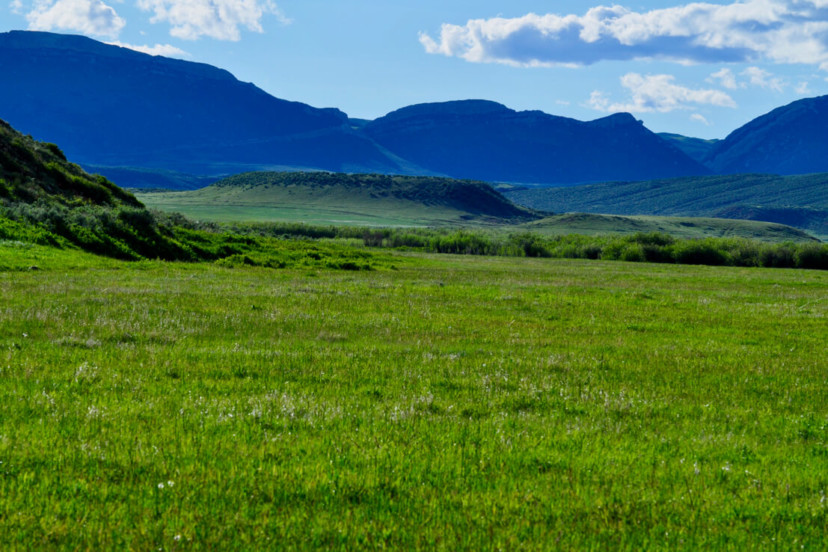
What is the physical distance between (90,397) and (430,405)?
4842mm

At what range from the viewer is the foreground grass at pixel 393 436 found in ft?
20.1

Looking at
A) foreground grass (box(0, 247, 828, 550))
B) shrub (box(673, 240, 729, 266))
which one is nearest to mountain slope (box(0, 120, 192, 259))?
foreground grass (box(0, 247, 828, 550))

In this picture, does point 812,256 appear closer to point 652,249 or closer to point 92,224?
point 652,249

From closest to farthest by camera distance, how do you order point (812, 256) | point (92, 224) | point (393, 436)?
1. point (393, 436)
2. point (92, 224)
3. point (812, 256)

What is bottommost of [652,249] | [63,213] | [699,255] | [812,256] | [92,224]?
[699,255]

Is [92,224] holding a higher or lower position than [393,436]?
higher

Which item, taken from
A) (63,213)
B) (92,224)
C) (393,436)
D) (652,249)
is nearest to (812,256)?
A: (652,249)

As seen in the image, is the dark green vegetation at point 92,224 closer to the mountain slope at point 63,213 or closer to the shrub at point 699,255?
the mountain slope at point 63,213

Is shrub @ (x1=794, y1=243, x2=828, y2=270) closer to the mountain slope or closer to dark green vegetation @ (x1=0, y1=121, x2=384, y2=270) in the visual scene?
dark green vegetation @ (x1=0, y1=121, x2=384, y2=270)

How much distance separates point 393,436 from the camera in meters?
8.53

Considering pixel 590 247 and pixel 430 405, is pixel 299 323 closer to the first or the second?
pixel 430 405

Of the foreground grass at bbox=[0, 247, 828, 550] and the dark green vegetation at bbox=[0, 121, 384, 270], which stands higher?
the dark green vegetation at bbox=[0, 121, 384, 270]

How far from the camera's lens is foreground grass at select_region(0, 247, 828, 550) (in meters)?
6.13

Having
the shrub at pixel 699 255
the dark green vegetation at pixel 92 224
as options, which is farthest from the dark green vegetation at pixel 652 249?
the dark green vegetation at pixel 92 224
